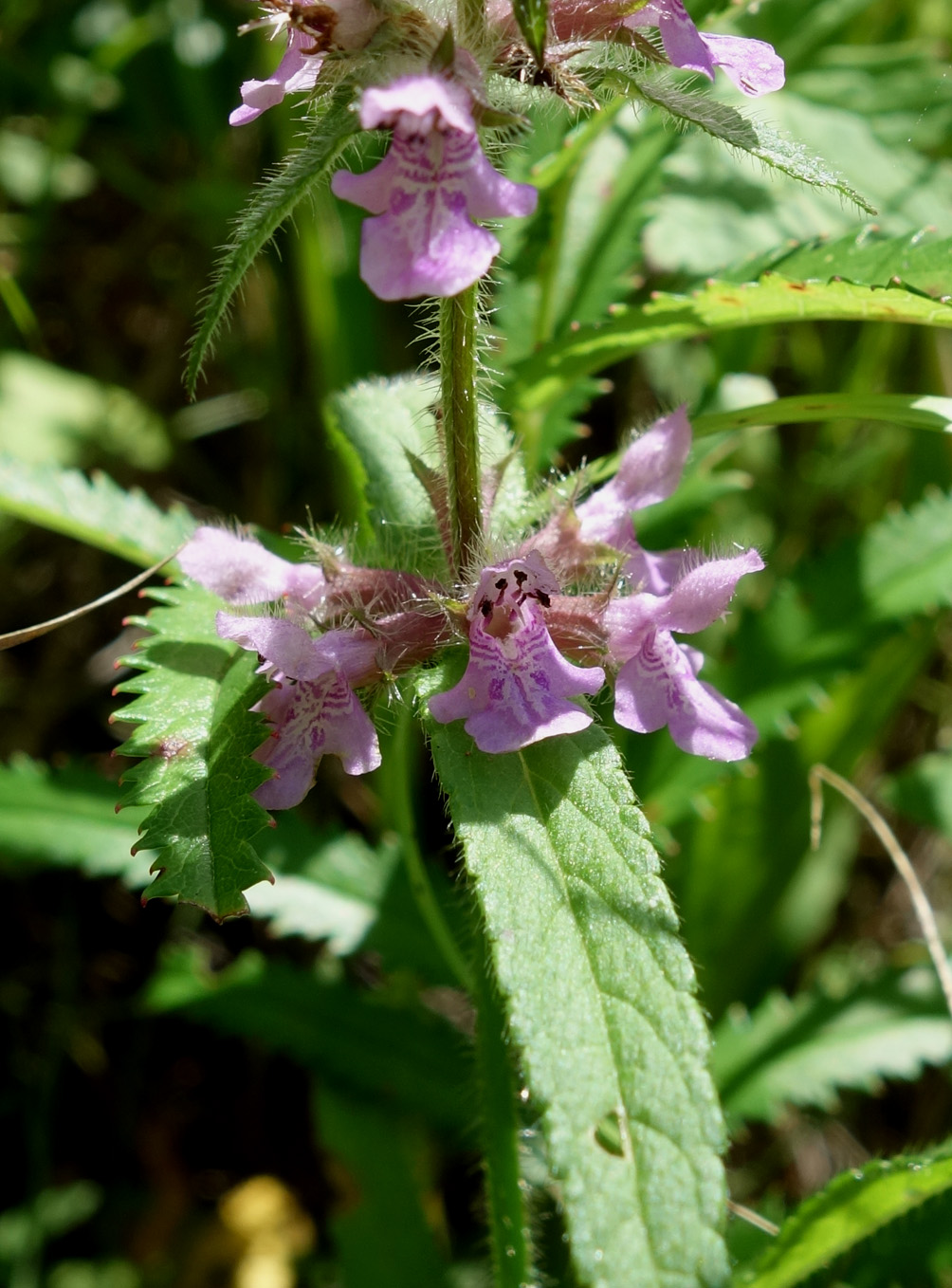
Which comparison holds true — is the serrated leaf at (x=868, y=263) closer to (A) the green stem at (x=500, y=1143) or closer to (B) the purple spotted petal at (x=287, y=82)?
(B) the purple spotted petal at (x=287, y=82)

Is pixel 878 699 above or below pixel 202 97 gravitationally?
below

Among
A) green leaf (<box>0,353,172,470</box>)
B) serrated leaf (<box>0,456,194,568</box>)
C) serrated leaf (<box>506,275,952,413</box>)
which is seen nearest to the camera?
serrated leaf (<box>506,275,952,413</box>)

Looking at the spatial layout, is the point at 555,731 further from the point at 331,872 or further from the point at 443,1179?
the point at 443,1179

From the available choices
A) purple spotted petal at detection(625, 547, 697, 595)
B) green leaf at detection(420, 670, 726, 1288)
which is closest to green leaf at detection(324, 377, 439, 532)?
purple spotted petal at detection(625, 547, 697, 595)

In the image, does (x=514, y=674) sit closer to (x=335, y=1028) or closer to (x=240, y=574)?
(x=240, y=574)

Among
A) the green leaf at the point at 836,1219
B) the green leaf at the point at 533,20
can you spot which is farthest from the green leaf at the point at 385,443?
the green leaf at the point at 836,1219

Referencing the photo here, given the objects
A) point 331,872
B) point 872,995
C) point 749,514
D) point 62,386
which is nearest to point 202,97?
point 62,386

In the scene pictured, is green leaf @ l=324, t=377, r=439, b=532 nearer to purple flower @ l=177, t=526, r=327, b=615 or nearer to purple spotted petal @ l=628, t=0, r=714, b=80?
purple flower @ l=177, t=526, r=327, b=615
